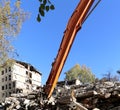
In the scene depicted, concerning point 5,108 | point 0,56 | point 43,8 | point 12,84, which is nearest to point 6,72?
point 12,84

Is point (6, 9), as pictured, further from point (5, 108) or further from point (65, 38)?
point (65, 38)

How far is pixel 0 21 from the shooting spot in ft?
98.1

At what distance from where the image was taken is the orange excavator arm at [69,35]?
14.5 m

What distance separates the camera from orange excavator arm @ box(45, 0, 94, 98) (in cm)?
1447

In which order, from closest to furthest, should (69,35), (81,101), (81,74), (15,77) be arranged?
(69,35)
(81,101)
(15,77)
(81,74)

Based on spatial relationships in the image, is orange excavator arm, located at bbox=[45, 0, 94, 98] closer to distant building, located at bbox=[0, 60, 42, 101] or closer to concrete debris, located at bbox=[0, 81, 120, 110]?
concrete debris, located at bbox=[0, 81, 120, 110]

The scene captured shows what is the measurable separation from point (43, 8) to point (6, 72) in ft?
235

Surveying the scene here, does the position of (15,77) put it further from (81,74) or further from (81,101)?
(81,101)

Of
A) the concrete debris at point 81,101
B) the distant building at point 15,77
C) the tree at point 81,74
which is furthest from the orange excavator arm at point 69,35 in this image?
the tree at point 81,74

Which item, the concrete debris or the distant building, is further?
the distant building

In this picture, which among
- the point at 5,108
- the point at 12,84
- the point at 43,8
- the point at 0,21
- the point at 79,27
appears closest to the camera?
the point at 43,8

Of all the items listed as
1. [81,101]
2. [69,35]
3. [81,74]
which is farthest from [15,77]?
[69,35]

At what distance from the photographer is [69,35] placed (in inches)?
580

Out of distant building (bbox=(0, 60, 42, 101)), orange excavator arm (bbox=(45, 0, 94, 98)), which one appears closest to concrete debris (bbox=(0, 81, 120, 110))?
orange excavator arm (bbox=(45, 0, 94, 98))
